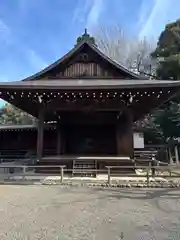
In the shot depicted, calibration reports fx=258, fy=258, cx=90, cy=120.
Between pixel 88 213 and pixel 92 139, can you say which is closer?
pixel 88 213

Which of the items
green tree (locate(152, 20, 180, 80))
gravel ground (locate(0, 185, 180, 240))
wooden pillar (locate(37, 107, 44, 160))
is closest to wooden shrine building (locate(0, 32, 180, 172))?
wooden pillar (locate(37, 107, 44, 160))

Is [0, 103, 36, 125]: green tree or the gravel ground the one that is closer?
the gravel ground

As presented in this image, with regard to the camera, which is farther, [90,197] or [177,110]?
[177,110]

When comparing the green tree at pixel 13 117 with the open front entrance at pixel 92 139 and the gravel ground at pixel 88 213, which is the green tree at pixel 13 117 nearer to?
the open front entrance at pixel 92 139

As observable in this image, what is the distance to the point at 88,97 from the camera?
11.1m

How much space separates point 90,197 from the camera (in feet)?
23.2

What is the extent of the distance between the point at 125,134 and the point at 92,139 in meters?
3.74

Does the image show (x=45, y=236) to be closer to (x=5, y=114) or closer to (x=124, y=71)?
(x=124, y=71)

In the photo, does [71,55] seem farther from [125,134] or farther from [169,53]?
[169,53]

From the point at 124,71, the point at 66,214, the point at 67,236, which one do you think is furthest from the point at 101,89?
the point at 67,236

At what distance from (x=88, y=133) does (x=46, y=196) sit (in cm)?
899

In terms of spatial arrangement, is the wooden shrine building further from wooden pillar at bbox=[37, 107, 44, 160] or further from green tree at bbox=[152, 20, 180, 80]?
green tree at bbox=[152, 20, 180, 80]

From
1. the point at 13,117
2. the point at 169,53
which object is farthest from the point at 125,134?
the point at 13,117

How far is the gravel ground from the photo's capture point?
4191 millimetres
